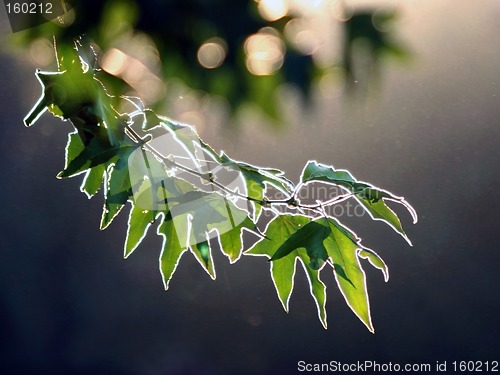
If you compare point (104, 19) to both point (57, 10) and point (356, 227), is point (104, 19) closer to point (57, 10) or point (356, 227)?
point (57, 10)

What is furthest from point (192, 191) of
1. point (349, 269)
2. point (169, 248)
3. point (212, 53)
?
point (212, 53)

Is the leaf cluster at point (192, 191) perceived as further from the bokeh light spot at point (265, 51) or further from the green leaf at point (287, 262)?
the bokeh light spot at point (265, 51)

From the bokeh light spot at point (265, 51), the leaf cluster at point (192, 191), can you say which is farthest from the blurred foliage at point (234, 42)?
the leaf cluster at point (192, 191)

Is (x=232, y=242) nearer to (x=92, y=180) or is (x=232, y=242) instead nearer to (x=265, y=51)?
(x=92, y=180)

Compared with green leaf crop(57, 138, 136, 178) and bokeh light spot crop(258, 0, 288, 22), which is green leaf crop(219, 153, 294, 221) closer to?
green leaf crop(57, 138, 136, 178)

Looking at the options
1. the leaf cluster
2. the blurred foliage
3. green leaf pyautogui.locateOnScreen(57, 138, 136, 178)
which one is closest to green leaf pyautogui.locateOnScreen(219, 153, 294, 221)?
the leaf cluster

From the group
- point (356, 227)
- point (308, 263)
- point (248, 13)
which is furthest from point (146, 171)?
point (356, 227)
